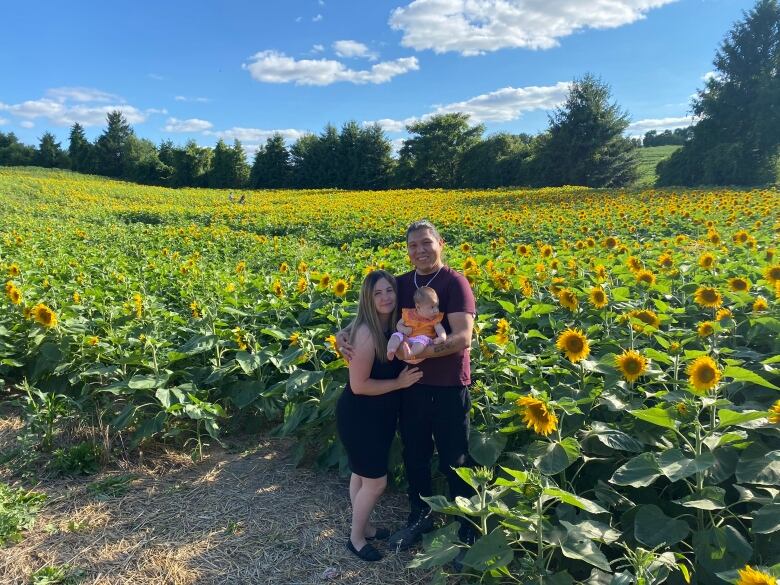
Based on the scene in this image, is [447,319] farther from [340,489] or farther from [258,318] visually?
[258,318]

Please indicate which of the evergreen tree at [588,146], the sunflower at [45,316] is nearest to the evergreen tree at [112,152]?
the evergreen tree at [588,146]

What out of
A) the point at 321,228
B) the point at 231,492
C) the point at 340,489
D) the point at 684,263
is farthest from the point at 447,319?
the point at 321,228

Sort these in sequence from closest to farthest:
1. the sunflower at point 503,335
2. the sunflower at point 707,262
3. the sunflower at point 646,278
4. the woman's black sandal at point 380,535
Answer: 1. the woman's black sandal at point 380,535
2. the sunflower at point 503,335
3. the sunflower at point 646,278
4. the sunflower at point 707,262

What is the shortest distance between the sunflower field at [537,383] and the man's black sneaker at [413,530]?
14 cm

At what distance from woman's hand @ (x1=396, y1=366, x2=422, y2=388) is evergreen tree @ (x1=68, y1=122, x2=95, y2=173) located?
7208cm

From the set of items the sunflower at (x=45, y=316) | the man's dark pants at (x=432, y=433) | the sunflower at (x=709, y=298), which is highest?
the sunflower at (x=709, y=298)

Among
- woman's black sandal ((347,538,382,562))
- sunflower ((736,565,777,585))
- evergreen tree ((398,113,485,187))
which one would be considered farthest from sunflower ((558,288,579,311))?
evergreen tree ((398,113,485,187))

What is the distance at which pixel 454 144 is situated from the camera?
158ft

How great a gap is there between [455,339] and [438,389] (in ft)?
1.11

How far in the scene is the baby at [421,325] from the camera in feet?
8.30

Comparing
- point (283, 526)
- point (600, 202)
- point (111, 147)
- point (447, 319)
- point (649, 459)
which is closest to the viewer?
point (649, 459)

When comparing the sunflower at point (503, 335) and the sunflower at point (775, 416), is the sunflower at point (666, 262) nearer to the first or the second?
the sunflower at point (503, 335)

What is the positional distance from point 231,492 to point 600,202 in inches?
533

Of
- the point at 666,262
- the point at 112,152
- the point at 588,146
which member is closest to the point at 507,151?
the point at 588,146
